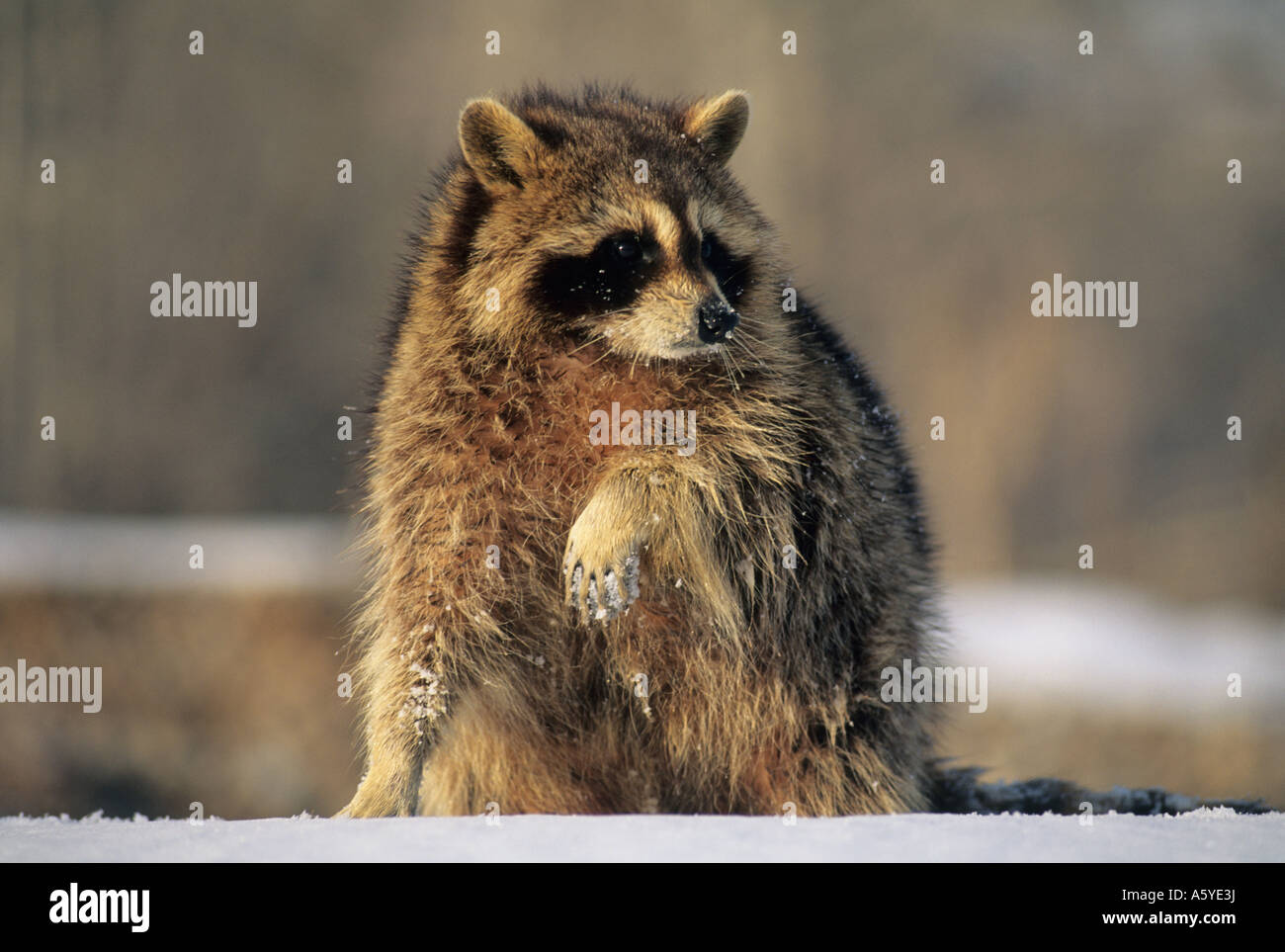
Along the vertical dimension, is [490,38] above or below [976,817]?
above

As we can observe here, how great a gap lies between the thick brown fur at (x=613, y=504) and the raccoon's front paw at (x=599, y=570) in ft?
0.15

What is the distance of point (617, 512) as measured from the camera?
346 cm

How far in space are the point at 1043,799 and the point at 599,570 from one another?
2.00m

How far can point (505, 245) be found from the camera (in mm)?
3775

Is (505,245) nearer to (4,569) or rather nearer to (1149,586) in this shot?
(4,569)

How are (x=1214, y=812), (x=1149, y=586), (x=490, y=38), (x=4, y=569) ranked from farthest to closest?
(x=1149, y=586) → (x=4, y=569) → (x=490, y=38) → (x=1214, y=812)

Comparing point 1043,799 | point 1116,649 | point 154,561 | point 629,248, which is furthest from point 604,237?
point 1116,649

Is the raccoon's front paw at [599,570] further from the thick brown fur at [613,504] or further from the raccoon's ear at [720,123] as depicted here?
the raccoon's ear at [720,123]

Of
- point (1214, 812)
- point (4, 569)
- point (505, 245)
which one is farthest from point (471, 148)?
point (4, 569)

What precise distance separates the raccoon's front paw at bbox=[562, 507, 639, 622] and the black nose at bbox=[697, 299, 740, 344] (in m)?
0.60

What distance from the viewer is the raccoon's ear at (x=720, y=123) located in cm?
409

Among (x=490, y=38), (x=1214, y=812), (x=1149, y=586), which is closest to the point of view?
(x=1214, y=812)

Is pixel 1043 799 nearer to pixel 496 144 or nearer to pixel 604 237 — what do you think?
pixel 604 237

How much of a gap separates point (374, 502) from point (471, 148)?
1.18 meters
